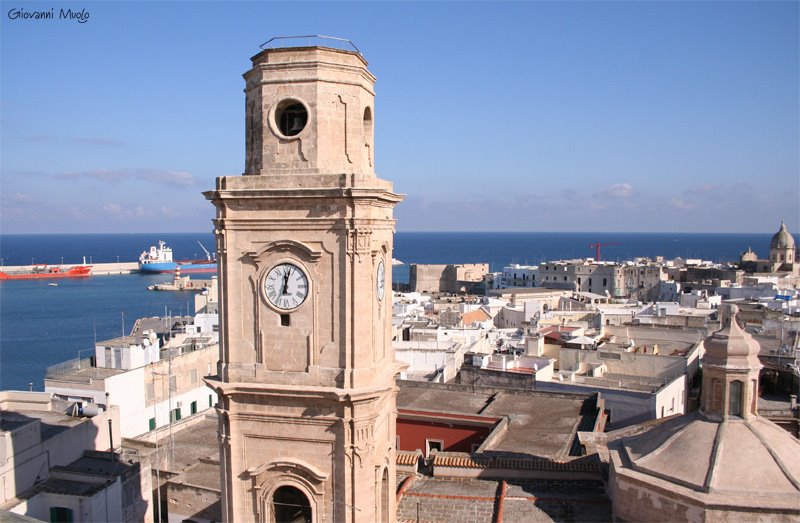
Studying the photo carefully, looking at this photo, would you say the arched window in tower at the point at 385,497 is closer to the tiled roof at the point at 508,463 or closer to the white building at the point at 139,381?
the tiled roof at the point at 508,463

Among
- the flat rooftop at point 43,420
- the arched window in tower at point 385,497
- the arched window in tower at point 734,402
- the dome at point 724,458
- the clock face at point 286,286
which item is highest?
the clock face at point 286,286

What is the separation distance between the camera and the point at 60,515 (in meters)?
17.1

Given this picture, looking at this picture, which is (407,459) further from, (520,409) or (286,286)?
(520,409)

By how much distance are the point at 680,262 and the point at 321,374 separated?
4218 inches

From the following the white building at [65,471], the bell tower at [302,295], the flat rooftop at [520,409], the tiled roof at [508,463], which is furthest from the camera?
the flat rooftop at [520,409]

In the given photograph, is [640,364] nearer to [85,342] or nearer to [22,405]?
[22,405]

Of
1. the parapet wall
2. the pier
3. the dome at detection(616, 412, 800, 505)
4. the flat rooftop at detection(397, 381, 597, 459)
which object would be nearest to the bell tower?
the dome at detection(616, 412, 800, 505)

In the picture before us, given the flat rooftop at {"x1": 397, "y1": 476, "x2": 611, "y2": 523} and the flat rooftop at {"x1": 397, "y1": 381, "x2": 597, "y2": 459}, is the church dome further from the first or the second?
the flat rooftop at {"x1": 397, "y1": 381, "x2": 597, "y2": 459}

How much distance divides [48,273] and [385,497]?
152 meters

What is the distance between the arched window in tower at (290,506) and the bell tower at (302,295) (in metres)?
0.03

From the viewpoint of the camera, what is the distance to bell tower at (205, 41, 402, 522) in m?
10.3

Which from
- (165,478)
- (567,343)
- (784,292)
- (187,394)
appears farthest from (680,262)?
(165,478)

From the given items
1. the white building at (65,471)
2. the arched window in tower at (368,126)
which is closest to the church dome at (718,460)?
the arched window in tower at (368,126)

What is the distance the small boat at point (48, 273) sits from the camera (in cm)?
14138
